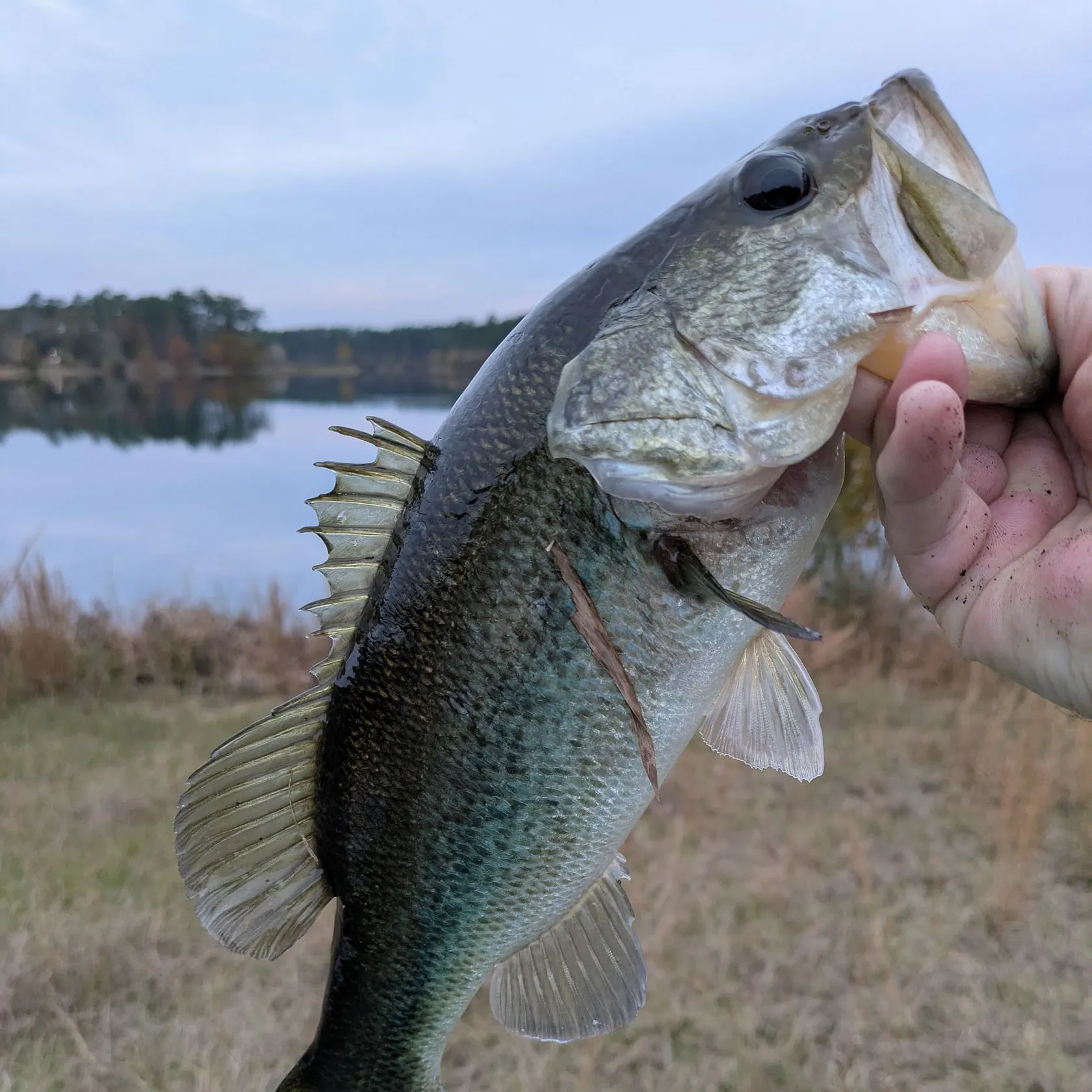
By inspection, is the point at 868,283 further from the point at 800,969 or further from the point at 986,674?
the point at 986,674

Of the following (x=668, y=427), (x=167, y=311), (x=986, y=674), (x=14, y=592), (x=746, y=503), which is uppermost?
A: (x=167, y=311)

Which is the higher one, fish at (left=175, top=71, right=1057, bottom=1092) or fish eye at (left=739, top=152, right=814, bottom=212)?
fish eye at (left=739, top=152, right=814, bottom=212)

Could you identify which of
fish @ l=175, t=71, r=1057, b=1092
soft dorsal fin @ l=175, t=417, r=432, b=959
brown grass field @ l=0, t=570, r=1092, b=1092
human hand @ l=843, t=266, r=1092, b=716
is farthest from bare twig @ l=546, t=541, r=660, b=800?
brown grass field @ l=0, t=570, r=1092, b=1092

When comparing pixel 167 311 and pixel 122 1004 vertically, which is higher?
pixel 167 311

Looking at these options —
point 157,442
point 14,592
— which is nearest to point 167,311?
point 157,442

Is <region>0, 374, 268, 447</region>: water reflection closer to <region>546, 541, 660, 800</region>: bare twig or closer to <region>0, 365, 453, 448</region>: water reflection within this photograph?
<region>0, 365, 453, 448</region>: water reflection

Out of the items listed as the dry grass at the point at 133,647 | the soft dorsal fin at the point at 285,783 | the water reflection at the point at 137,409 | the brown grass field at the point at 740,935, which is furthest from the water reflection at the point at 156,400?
the soft dorsal fin at the point at 285,783

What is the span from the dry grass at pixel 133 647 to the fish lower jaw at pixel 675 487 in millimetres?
5391

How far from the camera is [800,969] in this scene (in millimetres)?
3291

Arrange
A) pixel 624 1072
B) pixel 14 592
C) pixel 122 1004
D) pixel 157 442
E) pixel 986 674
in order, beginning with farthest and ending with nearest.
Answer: pixel 157 442 < pixel 14 592 < pixel 986 674 < pixel 122 1004 < pixel 624 1072

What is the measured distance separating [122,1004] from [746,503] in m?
3.16

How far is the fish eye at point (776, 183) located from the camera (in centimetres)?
120

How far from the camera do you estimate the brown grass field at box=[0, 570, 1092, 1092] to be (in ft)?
9.45

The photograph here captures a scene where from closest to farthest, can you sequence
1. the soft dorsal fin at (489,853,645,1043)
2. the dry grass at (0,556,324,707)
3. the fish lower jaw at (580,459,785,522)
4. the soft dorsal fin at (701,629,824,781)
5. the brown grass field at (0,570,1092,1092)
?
1. the fish lower jaw at (580,459,785,522)
2. the soft dorsal fin at (701,629,824,781)
3. the soft dorsal fin at (489,853,645,1043)
4. the brown grass field at (0,570,1092,1092)
5. the dry grass at (0,556,324,707)
